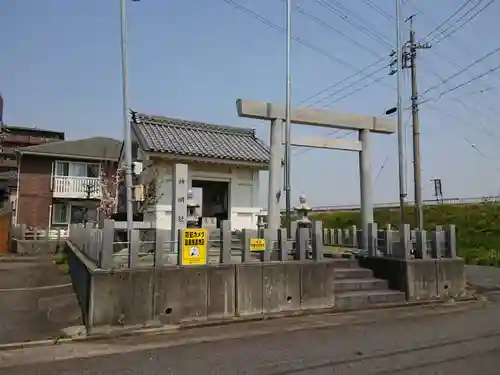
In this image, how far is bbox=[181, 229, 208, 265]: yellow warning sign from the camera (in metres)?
9.32

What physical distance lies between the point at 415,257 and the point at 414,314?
2625 mm

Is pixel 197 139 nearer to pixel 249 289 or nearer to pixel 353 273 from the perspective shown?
pixel 353 273

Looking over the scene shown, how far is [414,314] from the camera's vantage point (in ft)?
35.2

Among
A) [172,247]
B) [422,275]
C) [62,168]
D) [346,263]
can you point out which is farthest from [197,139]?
[62,168]

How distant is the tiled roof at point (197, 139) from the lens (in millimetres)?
17422

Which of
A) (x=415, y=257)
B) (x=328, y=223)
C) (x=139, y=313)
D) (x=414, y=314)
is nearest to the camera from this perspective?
(x=139, y=313)

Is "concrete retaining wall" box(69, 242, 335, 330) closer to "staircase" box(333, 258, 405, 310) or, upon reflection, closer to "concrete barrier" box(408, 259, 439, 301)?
"staircase" box(333, 258, 405, 310)

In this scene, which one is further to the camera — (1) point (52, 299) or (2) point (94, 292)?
(1) point (52, 299)

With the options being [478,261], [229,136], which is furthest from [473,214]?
[229,136]

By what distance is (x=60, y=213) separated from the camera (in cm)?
3098

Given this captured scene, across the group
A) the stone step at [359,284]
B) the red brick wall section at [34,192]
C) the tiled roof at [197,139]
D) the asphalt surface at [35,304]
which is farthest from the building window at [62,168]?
the stone step at [359,284]

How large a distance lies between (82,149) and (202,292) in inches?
1025

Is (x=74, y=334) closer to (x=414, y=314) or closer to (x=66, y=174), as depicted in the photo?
(x=414, y=314)

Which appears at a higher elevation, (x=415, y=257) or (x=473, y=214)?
(x=473, y=214)
